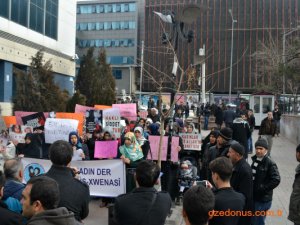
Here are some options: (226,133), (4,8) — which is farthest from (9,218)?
(4,8)

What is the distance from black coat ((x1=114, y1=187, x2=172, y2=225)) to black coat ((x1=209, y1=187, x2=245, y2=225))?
0.52m

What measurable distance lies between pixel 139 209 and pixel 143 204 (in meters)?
0.06

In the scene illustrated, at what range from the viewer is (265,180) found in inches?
232

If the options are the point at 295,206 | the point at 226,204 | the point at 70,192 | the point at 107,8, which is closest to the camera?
the point at 226,204

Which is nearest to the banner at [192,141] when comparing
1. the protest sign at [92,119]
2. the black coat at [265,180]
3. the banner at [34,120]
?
the protest sign at [92,119]

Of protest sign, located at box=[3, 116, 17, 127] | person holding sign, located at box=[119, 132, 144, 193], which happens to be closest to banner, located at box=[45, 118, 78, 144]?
person holding sign, located at box=[119, 132, 144, 193]

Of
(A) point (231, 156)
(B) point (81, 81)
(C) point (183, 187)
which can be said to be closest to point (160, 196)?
(A) point (231, 156)

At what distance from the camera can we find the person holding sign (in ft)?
27.7

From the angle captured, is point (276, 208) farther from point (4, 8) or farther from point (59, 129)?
point (4, 8)

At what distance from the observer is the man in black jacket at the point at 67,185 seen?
4.11 m

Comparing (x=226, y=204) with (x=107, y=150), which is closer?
(x=226, y=204)

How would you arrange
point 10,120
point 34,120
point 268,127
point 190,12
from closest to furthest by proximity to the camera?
point 190,12 < point 34,120 < point 10,120 < point 268,127

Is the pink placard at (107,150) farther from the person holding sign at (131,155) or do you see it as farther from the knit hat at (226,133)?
the knit hat at (226,133)

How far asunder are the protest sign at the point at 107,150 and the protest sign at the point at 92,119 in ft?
9.18
